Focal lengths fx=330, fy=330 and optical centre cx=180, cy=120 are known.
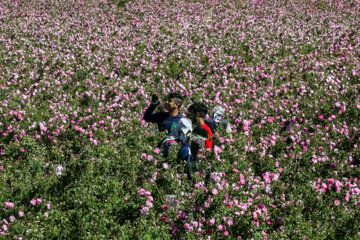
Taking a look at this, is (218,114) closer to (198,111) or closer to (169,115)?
(169,115)

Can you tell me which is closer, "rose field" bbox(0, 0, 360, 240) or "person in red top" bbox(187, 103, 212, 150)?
"rose field" bbox(0, 0, 360, 240)

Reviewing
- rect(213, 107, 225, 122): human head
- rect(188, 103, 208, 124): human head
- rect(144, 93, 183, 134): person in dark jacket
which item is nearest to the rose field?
rect(144, 93, 183, 134): person in dark jacket

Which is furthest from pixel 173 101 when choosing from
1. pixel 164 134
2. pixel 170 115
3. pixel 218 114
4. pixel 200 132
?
pixel 218 114

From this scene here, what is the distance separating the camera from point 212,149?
6152mm

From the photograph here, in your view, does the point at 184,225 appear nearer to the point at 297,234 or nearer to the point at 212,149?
the point at 297,234

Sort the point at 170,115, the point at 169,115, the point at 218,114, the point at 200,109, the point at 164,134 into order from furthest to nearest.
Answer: the point at 218,114, the point at 169,115, the point at 170,115, the point at 164,134, the point at 200,109

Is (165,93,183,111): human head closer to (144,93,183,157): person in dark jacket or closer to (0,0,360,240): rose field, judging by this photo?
(144,93,183,157): person in dark jacket

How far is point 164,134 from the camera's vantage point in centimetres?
632

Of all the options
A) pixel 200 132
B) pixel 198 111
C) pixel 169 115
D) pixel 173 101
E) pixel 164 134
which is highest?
pixel 198 111

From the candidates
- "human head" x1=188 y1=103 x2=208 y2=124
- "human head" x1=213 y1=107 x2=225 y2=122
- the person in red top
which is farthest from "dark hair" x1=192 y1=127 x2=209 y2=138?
"human head" x1=213 y1=107 x2=225 y2=122

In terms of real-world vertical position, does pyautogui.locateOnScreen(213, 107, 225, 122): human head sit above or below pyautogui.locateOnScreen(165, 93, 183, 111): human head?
below

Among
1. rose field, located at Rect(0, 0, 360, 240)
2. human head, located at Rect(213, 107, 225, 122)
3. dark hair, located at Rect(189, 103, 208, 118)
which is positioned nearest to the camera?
rose field, located at Rect(0, 0, 360, 240)

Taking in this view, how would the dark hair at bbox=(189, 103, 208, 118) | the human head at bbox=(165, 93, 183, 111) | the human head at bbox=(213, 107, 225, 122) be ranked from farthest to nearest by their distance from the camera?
1. the human head at bbox=(213, 107, 225, 122)
2. the human head at bbox=(165, 93, 183, 111)
3. the dark hair at bbox=(189, 103, 208, 118)

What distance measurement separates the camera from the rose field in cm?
454
